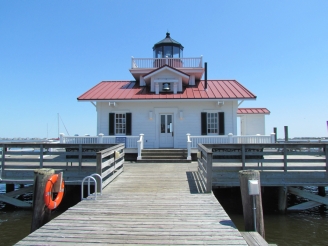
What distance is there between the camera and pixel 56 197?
19.3ft

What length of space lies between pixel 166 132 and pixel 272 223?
8505 mm

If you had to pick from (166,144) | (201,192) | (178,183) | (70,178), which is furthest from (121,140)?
(201,192)

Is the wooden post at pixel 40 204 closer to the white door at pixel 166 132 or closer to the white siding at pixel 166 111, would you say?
the white siding at pixel 166 111

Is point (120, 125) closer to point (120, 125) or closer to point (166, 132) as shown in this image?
point (120, 125)

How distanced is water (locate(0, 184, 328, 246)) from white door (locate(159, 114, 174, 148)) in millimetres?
5382

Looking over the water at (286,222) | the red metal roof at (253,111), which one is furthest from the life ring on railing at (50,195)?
the red metal roof at (253,111)

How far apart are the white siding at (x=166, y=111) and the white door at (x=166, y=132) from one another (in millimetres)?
233

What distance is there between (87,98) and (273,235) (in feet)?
38.6

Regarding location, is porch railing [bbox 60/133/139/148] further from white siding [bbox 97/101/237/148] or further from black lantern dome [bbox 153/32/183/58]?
black lantern dome [bbox 153/32/183/58]

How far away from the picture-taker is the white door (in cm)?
1529

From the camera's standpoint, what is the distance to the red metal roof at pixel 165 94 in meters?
15.1

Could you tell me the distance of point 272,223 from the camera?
7828 millimetres

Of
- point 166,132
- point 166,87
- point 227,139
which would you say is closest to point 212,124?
point 227,139

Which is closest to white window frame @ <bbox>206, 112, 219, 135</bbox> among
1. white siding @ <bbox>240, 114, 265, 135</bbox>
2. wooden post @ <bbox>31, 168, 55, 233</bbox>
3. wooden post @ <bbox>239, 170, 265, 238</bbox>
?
white siding @ <bbox>240, 114, 265, 135</bbox>
